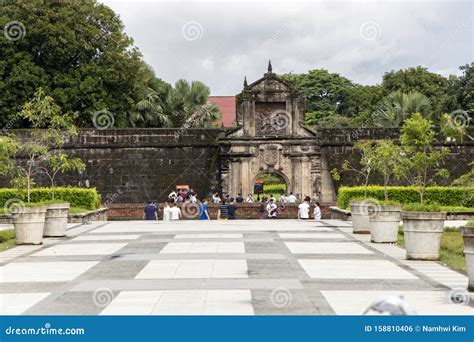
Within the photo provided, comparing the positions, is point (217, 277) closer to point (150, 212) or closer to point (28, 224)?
point (28, 224)

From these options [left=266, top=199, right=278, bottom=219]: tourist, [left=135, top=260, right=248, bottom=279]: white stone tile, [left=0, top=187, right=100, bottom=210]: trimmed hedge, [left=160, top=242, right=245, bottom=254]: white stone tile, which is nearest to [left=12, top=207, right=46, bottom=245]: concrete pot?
[left=160, top=242, right=245, bottom=254]: white stone tile

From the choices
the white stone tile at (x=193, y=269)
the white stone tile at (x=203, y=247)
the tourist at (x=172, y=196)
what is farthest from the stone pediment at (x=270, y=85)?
the white stone tile at (x=193, y=269)

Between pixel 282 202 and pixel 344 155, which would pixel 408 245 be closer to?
pixel 282 202

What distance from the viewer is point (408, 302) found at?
9.04 m

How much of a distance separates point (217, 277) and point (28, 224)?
6596mm

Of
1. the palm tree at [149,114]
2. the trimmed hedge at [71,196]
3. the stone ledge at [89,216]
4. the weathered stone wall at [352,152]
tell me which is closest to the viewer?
the stone ledge at [89,216]

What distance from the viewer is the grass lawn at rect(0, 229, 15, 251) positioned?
16.4 meters

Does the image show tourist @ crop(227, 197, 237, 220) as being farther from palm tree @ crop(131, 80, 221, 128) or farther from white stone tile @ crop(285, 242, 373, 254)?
palm tree @ crop(131, 80, 221, 128)

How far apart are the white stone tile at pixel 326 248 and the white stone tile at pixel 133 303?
534 centimetres

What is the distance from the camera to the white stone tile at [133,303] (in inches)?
342

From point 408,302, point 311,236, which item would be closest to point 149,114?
point 311,236

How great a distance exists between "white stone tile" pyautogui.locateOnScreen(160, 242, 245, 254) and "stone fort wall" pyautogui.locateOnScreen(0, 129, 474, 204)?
58.6ft

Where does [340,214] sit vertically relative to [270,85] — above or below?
below

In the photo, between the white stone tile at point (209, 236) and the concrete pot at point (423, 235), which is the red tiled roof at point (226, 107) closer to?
the white stone tile at point (209, 236)
